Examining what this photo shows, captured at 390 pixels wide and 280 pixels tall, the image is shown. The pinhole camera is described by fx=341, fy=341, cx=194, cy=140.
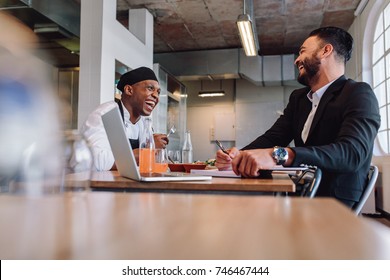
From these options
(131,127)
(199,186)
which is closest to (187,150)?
(131,127)

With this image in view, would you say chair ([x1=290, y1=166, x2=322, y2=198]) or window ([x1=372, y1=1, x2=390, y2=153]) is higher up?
window ([x1=372, y1=1, x2=390, y2=153])

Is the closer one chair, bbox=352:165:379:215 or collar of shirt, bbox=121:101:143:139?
chair, bbox=352:165:379:215

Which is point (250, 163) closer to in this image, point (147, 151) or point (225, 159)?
point (225, 159)

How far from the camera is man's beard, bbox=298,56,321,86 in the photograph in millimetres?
2080

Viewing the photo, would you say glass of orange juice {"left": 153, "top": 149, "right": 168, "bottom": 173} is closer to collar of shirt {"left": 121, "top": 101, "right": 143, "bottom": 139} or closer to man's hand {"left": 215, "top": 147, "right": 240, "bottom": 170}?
man's hand {"left": 215, "top": 147, "right": 240, "bottom": 170}

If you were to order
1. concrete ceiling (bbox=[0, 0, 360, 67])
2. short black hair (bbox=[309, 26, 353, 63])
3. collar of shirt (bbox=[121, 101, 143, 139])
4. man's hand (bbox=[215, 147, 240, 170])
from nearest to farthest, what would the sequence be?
man's hand (bbox=[215, 147, 240, 170]) < short black hair (bbox=[309, 26, 353, 63]) < collar of shirt (bbox=[121, 101, 143, 139]) < concrete ceiling (bbox=[0, 0, 360, 67])

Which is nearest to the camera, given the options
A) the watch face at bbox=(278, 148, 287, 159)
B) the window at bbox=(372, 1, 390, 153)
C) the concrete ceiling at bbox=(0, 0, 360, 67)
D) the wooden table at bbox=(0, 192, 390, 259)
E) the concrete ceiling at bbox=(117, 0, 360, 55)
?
the wooden table at bbox=(0, 192, 390, 259)

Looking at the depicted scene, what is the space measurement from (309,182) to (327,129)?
38 cm

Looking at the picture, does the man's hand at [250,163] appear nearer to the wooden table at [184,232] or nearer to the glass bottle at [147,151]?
the glass bottle at [147,151]

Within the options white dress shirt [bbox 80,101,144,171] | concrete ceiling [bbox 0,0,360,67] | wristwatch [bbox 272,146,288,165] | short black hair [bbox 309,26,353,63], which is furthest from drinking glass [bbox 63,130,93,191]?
concrete ceiling [bbox 0,0,360,67]

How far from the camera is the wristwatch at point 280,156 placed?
144cm

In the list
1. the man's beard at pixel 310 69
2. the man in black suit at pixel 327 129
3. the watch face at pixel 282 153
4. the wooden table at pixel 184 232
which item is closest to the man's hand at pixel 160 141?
the man in black suit at pixel 327 129
